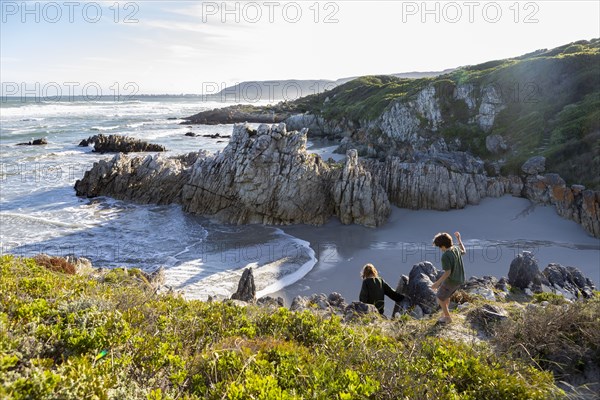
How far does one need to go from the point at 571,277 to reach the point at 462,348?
7.38 meters

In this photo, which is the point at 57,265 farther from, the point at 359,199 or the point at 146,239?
the point at 359,199

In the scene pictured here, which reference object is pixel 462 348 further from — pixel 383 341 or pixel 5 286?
pixel 5 286

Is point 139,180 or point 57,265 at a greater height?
point 139,180

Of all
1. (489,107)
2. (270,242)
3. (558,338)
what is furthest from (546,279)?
(489,107)

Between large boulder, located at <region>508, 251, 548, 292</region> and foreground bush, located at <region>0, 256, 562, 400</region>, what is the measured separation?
571cm

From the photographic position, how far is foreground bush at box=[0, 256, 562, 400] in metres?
3.57

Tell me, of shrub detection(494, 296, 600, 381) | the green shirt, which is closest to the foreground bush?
shrub detection(494, 296, 600, 381)

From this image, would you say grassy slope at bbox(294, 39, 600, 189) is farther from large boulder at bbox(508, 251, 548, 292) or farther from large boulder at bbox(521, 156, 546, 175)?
large boulder at bbox(508, 251, 548, 292)

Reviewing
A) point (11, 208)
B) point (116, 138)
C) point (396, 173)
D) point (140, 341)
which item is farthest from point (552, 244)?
point (116, 138)

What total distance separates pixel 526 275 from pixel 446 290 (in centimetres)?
430

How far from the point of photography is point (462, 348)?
542cm


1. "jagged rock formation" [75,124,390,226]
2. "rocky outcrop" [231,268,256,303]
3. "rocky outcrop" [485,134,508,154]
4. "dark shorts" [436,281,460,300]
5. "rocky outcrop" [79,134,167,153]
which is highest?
"rocky outcrop" [79,134,167,153]

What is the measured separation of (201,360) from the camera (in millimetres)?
4531

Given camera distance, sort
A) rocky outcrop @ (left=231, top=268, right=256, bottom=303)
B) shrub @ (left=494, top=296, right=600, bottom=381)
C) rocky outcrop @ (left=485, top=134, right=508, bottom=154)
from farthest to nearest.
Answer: rocky outcrop @ (left=485, top=134, right=508, bottom=154)
rocky outcrop @ (left=231, top=268, right=256, bottom=303)
shrub @ (left=494, top=296, right=600, bottom=381)
